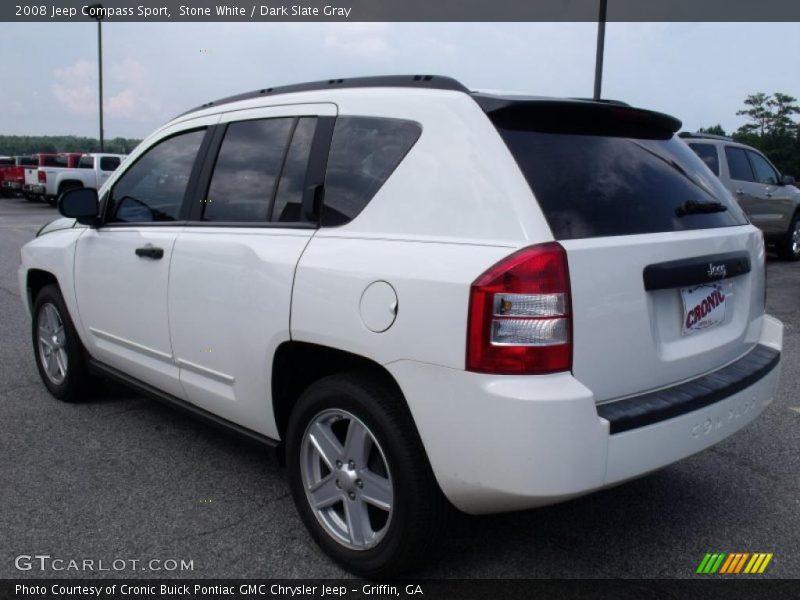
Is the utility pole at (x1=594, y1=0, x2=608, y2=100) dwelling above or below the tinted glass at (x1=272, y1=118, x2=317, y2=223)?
above

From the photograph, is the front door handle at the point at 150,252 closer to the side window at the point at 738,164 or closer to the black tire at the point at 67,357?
the black tire at the point at 67,357

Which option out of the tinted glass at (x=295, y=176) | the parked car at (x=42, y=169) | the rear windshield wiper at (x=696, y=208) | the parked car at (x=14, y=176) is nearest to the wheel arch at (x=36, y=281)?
the tinted glass at (x=295, y=176)

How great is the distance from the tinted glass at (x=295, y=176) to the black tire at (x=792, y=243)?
11596 mm

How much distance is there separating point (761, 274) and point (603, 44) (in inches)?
458

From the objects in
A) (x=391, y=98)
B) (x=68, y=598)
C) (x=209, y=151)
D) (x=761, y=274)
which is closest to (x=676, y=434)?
(x=761, y=274)

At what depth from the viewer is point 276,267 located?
292cm

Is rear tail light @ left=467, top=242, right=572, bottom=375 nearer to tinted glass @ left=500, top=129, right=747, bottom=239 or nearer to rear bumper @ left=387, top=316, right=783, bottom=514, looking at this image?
rear bumper @ left=387, top=316, right=783, bottom=514

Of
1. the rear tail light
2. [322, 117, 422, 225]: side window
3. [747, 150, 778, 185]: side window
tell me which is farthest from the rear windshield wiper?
[747, 150, 778, 185]: side window

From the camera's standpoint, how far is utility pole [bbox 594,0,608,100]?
13461 millimetres

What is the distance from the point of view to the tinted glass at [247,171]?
3221 mm

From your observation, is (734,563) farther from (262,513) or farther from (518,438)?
(262,513)

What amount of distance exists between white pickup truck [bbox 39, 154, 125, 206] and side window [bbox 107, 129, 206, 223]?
2390cm

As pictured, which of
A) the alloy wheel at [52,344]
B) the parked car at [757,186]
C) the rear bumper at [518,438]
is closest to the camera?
the rear bumper at [518,438]

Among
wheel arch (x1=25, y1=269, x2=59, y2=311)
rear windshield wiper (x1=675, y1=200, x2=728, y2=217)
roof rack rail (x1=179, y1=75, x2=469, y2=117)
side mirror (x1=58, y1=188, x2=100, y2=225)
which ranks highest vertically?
roof rack rail (x1=179, y1=75, x2=469, y2=117)
